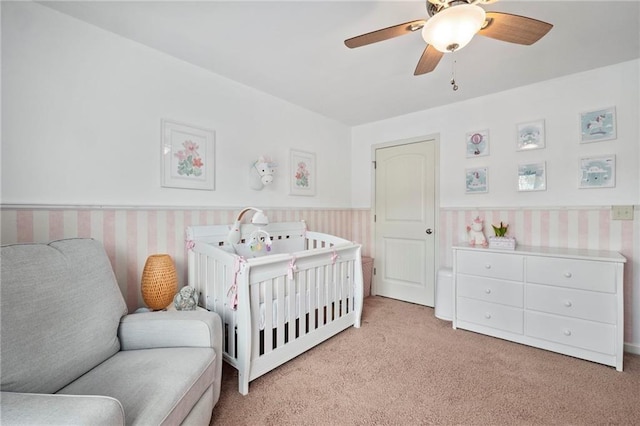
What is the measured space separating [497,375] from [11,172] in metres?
3.13

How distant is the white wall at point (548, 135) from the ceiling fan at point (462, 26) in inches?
56.5

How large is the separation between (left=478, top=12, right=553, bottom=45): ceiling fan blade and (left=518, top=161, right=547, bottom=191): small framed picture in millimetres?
1490

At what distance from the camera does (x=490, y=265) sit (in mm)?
2338

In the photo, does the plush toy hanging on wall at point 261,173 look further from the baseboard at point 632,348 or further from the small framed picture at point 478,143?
the baseboard at point 632,348

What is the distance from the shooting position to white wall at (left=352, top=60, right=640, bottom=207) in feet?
6.98

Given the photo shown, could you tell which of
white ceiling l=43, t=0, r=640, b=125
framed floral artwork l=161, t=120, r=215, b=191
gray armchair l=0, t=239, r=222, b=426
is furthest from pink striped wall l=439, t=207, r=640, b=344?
gray armchair l=0, t=239, r=222, b=426

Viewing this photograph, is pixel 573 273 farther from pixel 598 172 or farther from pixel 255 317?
pixel 255 317

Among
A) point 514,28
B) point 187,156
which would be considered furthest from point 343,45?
point 187,156

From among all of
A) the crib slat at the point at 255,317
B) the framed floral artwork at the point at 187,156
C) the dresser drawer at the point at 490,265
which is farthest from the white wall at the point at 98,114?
the dresser drawer at the point at 490,265

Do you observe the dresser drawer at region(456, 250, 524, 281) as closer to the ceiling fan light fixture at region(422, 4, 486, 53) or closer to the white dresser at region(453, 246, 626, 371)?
the white dresser at region(453, 246, 626, 371)

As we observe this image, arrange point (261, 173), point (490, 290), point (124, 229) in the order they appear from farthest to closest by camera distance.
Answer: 1. point (261, 173)
2. point (490, 290)
3. point (124, 229)

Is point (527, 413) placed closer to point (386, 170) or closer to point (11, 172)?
point (386, 170)

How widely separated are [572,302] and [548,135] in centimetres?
144

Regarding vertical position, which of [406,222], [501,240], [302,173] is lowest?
[501,240]
